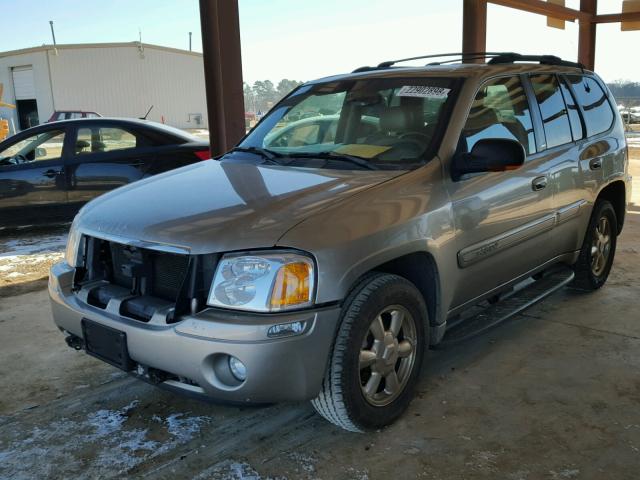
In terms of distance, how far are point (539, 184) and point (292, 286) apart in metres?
2.05

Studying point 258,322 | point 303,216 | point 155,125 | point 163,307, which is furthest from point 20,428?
point 155,125

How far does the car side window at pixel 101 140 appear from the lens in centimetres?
745

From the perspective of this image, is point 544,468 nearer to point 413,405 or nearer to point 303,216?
point 413,405

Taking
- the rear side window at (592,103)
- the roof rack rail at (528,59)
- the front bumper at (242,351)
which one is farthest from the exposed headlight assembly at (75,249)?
the rear side window at (592,103)

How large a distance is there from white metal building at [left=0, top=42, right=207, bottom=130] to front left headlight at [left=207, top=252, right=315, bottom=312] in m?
45.4

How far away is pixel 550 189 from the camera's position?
12.7ft

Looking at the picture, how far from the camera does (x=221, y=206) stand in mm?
2729

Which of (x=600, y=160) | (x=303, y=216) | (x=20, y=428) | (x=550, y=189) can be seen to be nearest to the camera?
(x=303, y=216)

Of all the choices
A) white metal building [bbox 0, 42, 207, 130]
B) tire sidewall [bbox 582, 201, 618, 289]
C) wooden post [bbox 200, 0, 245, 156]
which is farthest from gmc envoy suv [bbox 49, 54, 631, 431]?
white metal building [bbox 0, 42, 207, 130]

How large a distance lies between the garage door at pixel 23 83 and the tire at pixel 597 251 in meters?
46.9

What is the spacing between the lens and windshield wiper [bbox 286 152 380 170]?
317 cm

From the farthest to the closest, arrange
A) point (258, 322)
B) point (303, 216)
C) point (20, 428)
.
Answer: point (20, 428) < point (303, 216) < point (258, 322)

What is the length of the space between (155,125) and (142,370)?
5.75 m

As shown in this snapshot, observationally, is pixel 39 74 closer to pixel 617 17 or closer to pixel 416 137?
pixel 617 17
